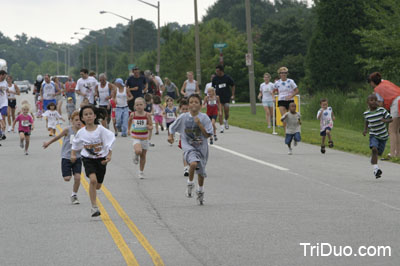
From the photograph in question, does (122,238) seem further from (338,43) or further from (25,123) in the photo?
(338,43)

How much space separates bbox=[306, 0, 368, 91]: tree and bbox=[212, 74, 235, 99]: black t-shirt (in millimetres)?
32228

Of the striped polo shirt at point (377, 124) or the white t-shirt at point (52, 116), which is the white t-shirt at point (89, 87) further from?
the striped polo shirt at point (377, 124)

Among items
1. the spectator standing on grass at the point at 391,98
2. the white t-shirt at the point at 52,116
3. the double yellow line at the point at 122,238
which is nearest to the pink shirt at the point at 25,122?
the white t-shirt at the point at 52,116

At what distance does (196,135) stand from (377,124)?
14.4ft

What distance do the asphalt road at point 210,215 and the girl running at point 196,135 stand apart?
1.56ft

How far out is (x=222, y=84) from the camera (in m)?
23.6

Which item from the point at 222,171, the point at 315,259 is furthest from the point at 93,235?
the point at 222,171

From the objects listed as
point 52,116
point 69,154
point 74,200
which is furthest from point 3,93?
point 74,200

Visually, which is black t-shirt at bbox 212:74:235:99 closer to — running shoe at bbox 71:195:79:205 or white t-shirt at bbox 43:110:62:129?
white t-shirt at bbox 43:110:62:129

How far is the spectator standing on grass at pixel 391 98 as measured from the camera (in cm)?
1617

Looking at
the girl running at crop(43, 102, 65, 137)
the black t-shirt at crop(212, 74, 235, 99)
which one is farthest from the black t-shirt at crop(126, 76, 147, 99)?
the girl running at crop(43, 102, 65, 137)

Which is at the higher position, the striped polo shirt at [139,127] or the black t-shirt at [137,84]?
the black t-shirt at [137,84]

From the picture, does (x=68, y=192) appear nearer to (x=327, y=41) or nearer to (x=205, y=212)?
(x=205, y=212)

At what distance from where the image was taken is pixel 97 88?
82.2 feet
